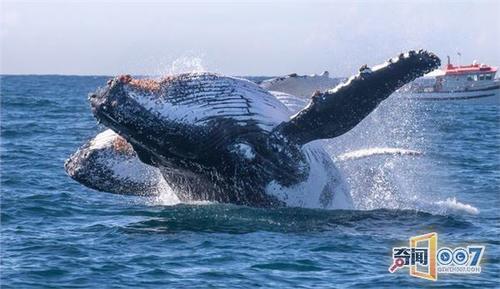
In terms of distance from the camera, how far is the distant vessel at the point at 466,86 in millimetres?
66562

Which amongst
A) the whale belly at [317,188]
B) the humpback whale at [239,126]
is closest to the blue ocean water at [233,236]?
the whale belly at [317,188]

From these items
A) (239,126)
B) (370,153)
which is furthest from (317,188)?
(370,153)

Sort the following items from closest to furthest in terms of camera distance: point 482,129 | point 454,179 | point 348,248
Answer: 1. point 348,248
2. point 454,179
3. point 482,129

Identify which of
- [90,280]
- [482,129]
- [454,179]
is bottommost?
[90,280]

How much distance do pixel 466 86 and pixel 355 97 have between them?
57.4m

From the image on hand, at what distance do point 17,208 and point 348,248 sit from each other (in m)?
5.80

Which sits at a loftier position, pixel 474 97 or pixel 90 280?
pixel 474 97

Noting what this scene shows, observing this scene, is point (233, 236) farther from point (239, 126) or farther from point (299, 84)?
point (299, 84)

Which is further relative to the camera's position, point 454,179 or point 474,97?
point 474,97

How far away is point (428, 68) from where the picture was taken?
11.8m

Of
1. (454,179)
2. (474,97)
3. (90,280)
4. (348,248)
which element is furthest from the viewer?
(474,97)

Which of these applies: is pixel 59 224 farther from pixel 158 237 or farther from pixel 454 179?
pixel 454 179

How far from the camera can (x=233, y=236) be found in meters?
12.3

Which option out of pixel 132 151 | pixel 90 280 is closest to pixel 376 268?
pixel 90 280
